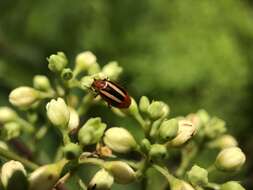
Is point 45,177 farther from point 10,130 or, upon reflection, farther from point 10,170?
point 10,130

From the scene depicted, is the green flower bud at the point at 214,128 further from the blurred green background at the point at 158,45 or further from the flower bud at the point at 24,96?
the blurred green background at the point at 158,45

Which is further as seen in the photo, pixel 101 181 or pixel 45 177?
pixel 101 181

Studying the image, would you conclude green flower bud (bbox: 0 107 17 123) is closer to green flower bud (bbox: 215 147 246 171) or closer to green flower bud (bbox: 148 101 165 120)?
green flower bud (bbox: 148 101 165 120)

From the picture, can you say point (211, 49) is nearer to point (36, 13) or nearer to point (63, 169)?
point (36, 13)

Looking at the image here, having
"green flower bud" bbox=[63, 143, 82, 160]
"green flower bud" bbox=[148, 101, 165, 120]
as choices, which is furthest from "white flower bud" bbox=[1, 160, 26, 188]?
"green flower bud" bbox=[148, 101, 165, 120]

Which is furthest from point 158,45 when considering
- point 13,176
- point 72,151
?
point 13,176

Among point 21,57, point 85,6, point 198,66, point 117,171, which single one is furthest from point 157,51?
point 117,171
